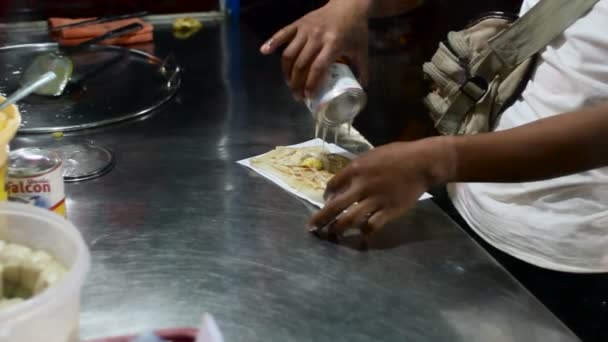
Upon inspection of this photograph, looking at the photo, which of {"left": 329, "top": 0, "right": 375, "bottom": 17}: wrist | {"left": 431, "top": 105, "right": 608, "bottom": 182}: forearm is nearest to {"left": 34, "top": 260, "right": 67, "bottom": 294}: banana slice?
{"left": 431, "top": 105, "right": 608, "bottom": 182}: forearm

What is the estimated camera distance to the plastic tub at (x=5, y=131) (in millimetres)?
609

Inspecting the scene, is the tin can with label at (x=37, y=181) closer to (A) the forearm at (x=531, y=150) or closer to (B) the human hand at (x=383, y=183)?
(B) the human hand at (x=383, y=183)

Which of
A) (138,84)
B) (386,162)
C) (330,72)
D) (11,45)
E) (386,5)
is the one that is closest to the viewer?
(386,162)

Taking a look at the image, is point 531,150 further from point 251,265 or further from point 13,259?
point 13,259

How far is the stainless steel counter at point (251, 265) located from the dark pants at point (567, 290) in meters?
0.15

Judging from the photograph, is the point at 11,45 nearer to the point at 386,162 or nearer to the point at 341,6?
the point at 341,6

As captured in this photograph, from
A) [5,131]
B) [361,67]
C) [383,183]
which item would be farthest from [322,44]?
[5,131]

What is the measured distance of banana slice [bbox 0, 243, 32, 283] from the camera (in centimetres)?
54

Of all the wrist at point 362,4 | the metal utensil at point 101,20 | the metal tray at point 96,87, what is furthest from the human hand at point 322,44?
the metal utensil at point 101,20

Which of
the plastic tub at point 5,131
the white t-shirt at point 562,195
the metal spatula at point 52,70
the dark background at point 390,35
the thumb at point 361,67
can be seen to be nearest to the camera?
the plastic tub at point 5,131

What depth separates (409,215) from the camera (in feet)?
2.92

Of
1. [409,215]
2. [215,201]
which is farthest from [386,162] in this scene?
[215,201]

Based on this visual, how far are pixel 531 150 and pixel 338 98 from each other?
258 millimetres

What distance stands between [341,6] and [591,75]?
16.0 inches
